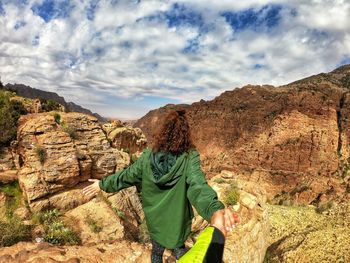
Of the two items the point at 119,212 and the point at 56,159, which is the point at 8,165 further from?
the point at 119,212

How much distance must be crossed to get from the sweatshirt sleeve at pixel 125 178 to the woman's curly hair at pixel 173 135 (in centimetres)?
29

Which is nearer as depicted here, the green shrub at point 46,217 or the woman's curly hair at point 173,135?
the woman's curly hair at point 173,135

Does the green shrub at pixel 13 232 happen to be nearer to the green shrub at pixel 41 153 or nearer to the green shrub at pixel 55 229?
the green shrub at pixel 55 229

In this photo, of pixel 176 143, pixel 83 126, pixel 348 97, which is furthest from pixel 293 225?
pixel 348 97

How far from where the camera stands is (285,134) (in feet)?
304

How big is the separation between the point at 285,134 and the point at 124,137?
3302 inches

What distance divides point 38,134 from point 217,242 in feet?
37.3

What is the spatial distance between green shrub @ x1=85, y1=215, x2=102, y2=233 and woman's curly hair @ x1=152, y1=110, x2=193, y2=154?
794cm

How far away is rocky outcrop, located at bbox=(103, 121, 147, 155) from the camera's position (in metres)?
15.5

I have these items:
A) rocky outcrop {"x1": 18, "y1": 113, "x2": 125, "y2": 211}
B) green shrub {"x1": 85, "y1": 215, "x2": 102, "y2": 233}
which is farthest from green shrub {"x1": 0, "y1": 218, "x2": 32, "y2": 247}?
green shrub {"x1": 85, "y1": 215, "x2": 102, "y2": 233}

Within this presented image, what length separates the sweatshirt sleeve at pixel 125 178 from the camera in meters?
3.52

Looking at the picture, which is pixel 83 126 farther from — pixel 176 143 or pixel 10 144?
pixel 176 143

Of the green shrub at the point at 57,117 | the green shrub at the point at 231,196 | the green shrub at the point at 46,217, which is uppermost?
the green shrub at the point at 57,117

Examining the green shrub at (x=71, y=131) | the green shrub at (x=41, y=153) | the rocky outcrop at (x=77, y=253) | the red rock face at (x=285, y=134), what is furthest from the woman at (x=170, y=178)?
the red rock face at (x=285, y=134)
